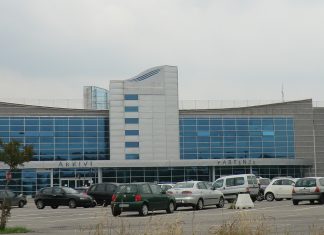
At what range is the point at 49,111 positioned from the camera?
303 feet

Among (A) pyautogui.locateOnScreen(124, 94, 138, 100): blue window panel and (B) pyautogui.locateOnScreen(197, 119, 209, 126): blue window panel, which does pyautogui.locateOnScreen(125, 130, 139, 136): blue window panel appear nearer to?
(A) pyautogui.locateOnScreen(124, 94, 138, 100): blue window panel

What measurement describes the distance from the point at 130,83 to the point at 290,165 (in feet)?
86.8

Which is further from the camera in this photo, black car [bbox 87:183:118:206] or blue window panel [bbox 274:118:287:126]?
blue window panel [bbox 274:118:287:126]

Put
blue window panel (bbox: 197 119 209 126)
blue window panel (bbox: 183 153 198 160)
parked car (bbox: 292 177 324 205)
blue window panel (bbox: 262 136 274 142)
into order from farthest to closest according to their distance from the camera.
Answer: blue window panel (bbox: 262 136 274 142), blue window panel (bbox: 197 119 209 126), blue window panel (bbox: 183 153 198 160), parked car (bbox: 292 177 324 205)

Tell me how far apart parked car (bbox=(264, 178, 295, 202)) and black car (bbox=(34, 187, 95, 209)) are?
1069cm

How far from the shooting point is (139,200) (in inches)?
1027

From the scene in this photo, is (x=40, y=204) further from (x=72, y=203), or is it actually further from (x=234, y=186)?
(x=234, y=186)

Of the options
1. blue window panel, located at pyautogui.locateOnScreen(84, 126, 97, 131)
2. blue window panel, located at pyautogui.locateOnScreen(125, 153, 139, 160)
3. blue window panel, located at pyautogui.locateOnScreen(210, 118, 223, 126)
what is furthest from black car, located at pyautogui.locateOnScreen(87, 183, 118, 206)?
blue window panel, located at pyautogui.locateOnScreen(210, 118, 223, 126)

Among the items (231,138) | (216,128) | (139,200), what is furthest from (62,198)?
(231,138)

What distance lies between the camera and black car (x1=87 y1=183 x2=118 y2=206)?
38.8 m

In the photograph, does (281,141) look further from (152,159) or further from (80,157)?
(80,157)

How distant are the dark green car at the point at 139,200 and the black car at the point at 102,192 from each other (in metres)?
11.8

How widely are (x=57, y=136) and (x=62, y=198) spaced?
178 feet

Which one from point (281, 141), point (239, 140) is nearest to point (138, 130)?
point (239, 140)
